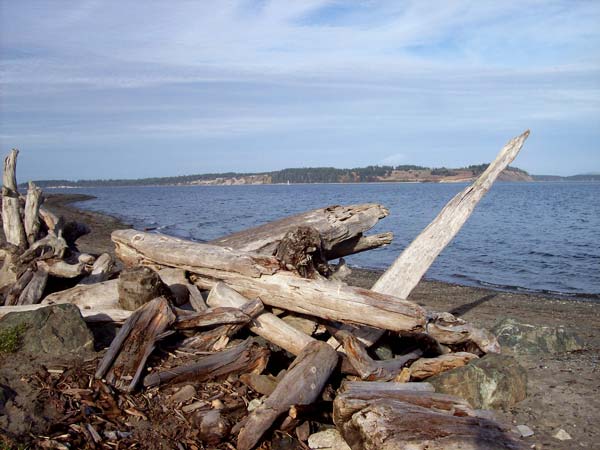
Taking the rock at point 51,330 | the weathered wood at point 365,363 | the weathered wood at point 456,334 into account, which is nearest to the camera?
the rock at point 51,330

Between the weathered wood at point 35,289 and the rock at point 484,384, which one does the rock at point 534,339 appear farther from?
the weathered wood at point 35,289

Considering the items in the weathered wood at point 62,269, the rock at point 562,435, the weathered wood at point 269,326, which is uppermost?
the weathered wood at point 62,269

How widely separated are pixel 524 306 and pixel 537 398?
705 cm

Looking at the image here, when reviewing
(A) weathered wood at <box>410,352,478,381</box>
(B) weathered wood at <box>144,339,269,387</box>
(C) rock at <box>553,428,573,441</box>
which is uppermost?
(B) weathered wood at <box>144,339,269,387</box>

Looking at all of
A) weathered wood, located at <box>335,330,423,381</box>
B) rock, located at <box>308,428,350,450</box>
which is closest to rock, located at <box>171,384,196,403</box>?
rock, located at <box>308,428,350,450</box>

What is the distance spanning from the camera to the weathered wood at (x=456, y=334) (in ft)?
19.8

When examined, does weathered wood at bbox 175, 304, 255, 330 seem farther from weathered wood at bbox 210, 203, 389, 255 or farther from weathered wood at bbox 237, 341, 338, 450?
weathered wood at bbox 210, 203, 389, 255

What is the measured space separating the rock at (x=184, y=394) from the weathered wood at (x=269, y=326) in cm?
114

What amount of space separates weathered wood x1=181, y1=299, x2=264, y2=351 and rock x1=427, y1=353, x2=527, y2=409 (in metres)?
1.99

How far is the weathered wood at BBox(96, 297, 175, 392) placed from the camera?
4754mm

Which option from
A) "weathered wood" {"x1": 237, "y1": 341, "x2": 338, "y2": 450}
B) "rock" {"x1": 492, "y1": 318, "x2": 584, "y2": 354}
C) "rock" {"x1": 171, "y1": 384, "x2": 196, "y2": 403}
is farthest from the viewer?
"rock" {"x1": 492, "y1": 318, "x2": 584, "y2": 354}

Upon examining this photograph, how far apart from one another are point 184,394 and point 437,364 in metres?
2.58

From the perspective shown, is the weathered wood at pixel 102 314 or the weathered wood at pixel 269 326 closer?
the weathered wood at pixel 269 326

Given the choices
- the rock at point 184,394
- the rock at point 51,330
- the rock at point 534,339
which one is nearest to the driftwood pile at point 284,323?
the rock at point 184,394
